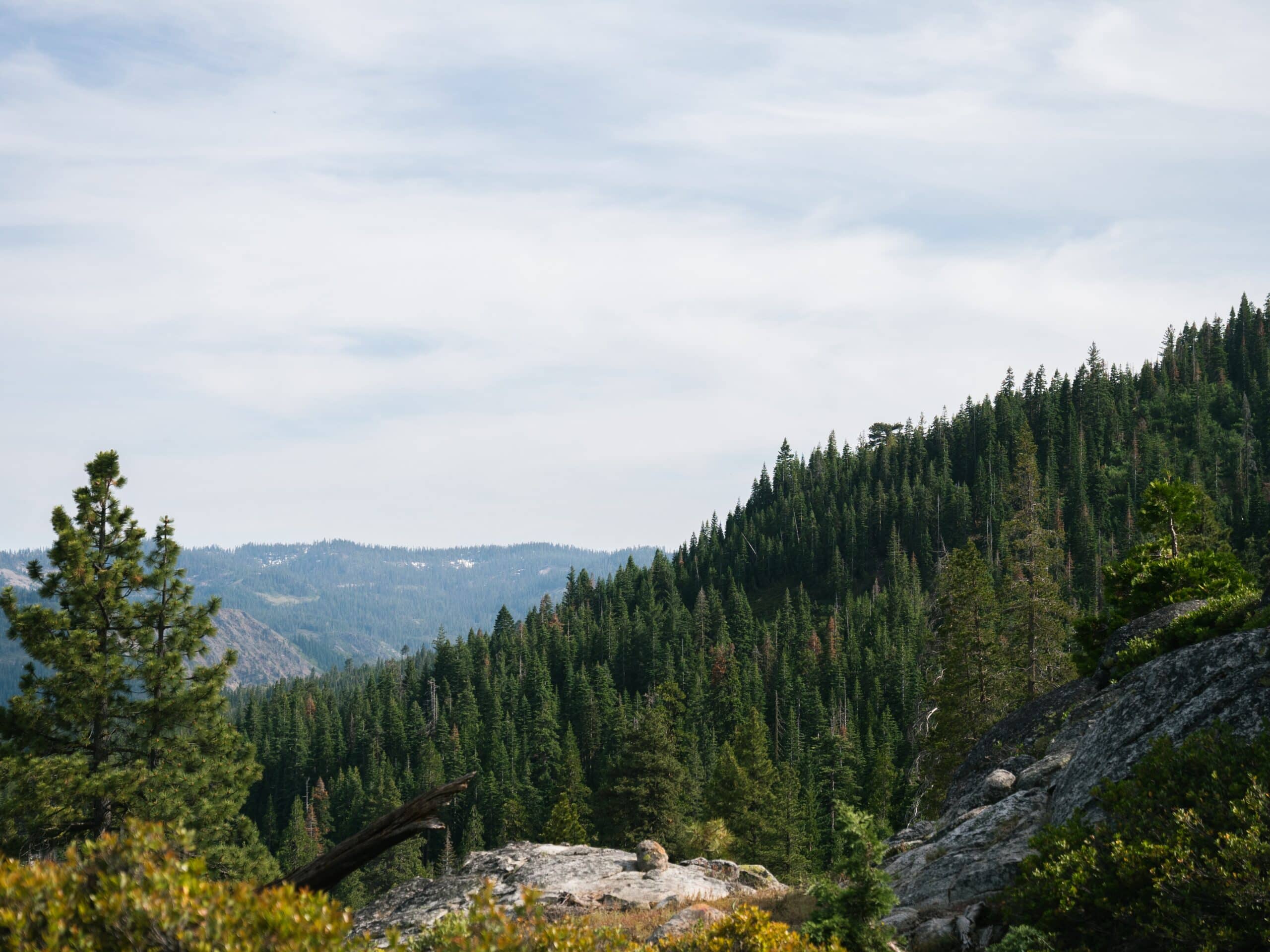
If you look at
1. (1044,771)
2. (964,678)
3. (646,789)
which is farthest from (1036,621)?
(646,789)

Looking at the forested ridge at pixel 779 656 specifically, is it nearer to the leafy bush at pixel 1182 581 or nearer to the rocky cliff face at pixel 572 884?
the leafy bush at pixel 1182 581

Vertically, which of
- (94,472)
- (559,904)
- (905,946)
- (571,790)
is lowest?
(571,790)

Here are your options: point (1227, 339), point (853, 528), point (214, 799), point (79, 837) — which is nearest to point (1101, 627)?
point (214, 799)

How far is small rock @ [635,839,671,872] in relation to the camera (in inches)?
1124

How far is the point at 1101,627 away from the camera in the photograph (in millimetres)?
30172

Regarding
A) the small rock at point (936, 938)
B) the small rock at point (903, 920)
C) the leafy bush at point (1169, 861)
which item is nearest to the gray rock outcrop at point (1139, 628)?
the small rock at point (903, 920)

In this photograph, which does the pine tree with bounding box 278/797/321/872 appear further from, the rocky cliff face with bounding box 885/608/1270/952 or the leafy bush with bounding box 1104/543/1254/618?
the rocky cliff face with bounding box 885/608/1270/952

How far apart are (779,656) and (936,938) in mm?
118791

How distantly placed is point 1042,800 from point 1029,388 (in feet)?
636

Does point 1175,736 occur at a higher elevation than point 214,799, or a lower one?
higher

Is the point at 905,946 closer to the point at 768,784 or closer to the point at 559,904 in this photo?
the point at 559,904

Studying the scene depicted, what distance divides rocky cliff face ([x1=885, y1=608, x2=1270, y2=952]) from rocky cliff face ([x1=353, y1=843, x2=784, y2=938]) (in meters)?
7.20

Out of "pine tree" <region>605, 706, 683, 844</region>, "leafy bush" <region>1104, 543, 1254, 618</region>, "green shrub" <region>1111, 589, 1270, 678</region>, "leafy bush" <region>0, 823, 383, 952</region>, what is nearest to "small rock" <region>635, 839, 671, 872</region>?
"green shrub" <region>1111, 589, 1270, 678</region>

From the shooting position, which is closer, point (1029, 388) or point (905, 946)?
point (905, 946)
